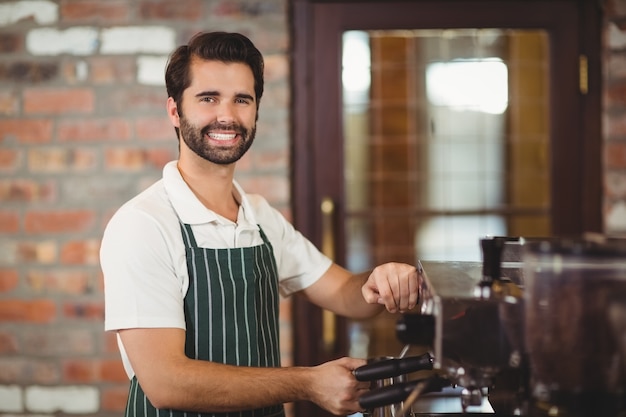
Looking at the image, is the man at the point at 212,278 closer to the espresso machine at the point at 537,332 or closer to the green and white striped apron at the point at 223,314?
the green and white striped apron at the point at 223,314

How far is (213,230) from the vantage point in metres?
1.59

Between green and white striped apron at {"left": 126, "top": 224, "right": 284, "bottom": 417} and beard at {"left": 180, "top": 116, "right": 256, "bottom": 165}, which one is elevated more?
beard at {"left": 180, "top": 116, "right": 256, "bottom": 165}

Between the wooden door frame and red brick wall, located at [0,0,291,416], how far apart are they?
0.12 meters

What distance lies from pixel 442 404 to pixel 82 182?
4.72 feet

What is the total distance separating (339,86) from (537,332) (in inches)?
66.0

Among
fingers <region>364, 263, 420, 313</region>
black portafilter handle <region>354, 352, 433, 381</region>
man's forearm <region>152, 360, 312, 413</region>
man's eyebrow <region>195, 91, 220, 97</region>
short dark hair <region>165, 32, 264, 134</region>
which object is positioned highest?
short dark hair <region>165, 32, 264, 134</region>

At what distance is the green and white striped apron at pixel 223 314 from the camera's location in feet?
4.91

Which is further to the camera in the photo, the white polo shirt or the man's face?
the man's face

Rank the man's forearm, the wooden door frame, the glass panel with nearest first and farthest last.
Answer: the man's forearm < the wooden door frame < the glass panel

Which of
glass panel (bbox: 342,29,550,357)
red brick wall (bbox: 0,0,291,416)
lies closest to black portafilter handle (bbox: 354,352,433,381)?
red brick wall (bbox: 0,0,291,416)

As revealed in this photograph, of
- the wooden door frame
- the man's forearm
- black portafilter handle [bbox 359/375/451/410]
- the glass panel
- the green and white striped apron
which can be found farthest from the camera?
the glass panel

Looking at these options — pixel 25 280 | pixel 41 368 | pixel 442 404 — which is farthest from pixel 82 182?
pixel 442 404

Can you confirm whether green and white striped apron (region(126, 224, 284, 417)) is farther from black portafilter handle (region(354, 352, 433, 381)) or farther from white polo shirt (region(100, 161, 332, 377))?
black portafilter handle (region(354, 352, 433, 381))

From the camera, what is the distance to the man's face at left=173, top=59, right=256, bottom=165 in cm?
159
